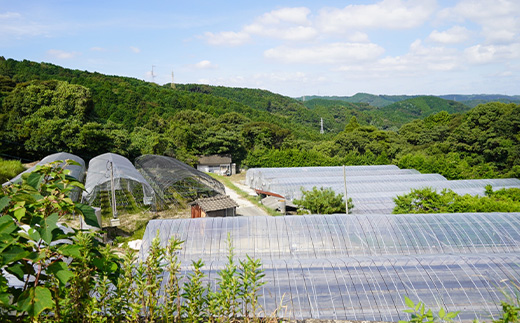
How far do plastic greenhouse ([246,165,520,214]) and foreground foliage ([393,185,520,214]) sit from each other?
1.84 meters

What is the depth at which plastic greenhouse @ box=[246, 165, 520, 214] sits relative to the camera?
64.5ft

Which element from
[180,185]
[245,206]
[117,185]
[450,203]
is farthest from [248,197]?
[450,203]

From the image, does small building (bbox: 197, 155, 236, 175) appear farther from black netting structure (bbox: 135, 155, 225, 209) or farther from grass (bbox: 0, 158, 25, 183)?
grass (bbox: 0, 158, 25, 183)

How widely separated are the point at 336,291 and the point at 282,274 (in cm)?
134

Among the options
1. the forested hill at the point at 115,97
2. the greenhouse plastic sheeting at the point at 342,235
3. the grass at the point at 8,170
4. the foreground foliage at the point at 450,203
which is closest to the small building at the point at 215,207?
the greenhouse plastic sheeting at the point at 342,235

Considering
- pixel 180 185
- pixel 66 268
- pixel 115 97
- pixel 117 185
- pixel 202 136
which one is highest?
pixel 115 97

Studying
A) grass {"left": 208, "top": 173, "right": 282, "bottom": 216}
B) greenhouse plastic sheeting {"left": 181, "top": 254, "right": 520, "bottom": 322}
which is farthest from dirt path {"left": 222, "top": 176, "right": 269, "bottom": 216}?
greenhouse plastic sheeting {"left": 181, "top": 254, "right": 520, "bottom": 322}

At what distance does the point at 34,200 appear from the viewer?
200 centimetres

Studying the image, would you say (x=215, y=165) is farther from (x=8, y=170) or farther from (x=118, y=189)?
(x=8, y=170)

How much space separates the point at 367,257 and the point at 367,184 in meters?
14.4

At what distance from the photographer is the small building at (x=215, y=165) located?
37.3 metres

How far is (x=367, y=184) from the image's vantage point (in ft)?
75.5

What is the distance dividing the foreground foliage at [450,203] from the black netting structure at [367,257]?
2.34 metres

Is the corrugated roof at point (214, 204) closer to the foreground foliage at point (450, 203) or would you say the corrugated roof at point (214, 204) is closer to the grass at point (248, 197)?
the grass at point (248, 197)
